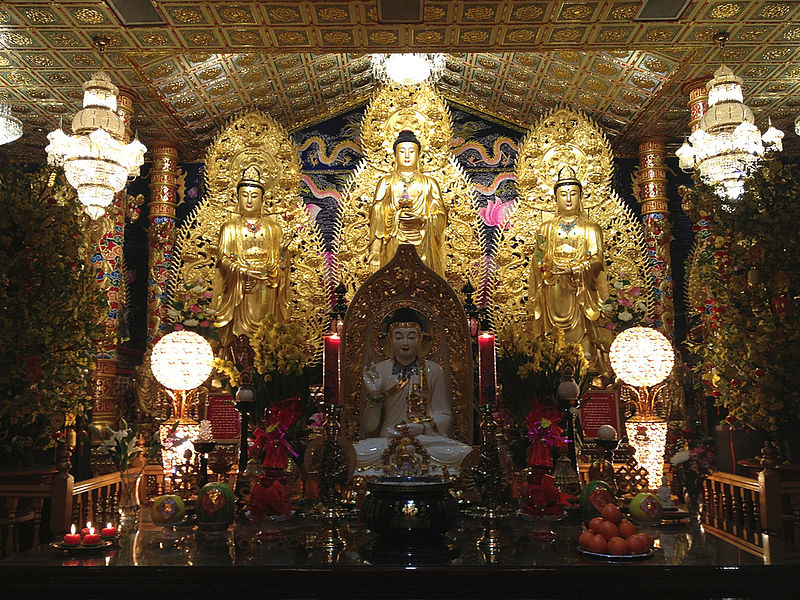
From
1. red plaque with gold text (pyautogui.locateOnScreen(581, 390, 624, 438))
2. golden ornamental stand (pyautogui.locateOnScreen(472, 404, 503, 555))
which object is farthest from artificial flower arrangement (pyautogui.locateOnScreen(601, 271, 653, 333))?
golden ornamental stand (pyautogui.locateOnScreen(472, 404, 503, 555))

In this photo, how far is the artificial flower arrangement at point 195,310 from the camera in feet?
18.6

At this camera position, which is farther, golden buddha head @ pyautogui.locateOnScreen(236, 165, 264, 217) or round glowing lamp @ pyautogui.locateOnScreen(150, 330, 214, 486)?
golden buddha head @ pyautogui.locateOnScreen(236, 165, 264, 217)

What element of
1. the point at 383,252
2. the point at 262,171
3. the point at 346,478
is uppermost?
the point at 262,171

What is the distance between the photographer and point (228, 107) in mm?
7777

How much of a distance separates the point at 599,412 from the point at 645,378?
8.33ft

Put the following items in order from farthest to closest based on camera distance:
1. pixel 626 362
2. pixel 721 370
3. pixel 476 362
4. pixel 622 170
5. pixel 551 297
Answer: pixel 622 170
pixel 551 297
pixel 476 362
pixel 626 362
pixel 721 370

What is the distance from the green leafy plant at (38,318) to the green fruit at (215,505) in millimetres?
878

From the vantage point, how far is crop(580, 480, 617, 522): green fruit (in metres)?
3.26

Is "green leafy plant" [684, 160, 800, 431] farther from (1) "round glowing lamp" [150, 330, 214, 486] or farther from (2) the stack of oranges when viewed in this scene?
(1) "round glowing lamp" [150, 330, 214, 486]

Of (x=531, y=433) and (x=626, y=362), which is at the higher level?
(x=626, y=362)

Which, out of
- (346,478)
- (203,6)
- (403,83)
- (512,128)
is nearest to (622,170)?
(512,128)

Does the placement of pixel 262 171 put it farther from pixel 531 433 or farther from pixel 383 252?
pixel 531 433

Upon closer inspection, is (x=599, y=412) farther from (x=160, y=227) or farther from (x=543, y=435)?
(x=160, y=227)

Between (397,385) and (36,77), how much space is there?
445 centimetres
